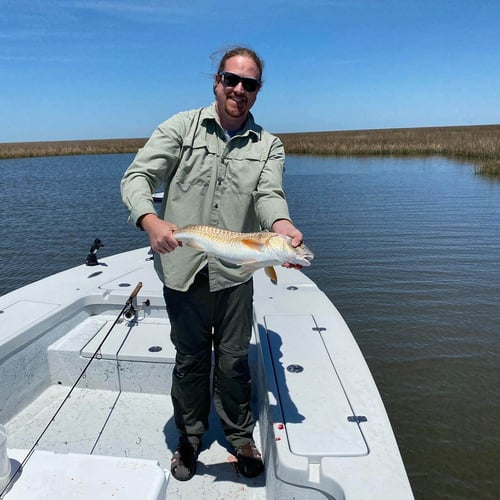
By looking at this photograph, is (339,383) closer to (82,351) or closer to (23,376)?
(82,351)

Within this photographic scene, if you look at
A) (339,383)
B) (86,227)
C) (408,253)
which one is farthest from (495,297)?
(86,227)

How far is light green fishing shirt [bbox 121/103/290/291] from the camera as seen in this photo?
254 centimetres

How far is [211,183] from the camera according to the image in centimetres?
256

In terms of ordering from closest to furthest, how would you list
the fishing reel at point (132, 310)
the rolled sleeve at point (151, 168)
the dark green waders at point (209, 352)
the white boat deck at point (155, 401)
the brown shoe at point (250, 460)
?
the white boat deck at point (155, 401) → the rolled sleeve at point (151, 168) → the dark green waders at point (209, 352) → the brown shoe at point (250, 460) → the fishing reel at point (132, 310)

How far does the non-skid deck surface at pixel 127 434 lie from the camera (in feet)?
9.87

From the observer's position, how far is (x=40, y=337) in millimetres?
3842

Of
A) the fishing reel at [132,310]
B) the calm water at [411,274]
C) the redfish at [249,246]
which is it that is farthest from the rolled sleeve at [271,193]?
the calm water at [411,274]

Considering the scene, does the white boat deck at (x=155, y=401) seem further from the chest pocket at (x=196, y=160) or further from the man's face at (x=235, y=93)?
the man's face at (x=235, y=93)

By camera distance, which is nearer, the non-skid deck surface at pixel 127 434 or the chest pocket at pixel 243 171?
the chest pocket at pixel 243 171

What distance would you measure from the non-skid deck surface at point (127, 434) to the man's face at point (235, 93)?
7.97 feet

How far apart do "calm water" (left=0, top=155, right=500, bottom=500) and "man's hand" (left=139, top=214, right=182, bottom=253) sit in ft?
11.5

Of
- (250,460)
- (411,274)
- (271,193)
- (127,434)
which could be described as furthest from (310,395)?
(411,274)

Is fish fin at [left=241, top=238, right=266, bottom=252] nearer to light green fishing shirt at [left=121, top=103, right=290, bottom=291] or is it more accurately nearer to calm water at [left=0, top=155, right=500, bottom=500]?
light green fishing shirt at [left=121, top=103, right=290, bottom=291]

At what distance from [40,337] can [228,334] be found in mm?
2025
